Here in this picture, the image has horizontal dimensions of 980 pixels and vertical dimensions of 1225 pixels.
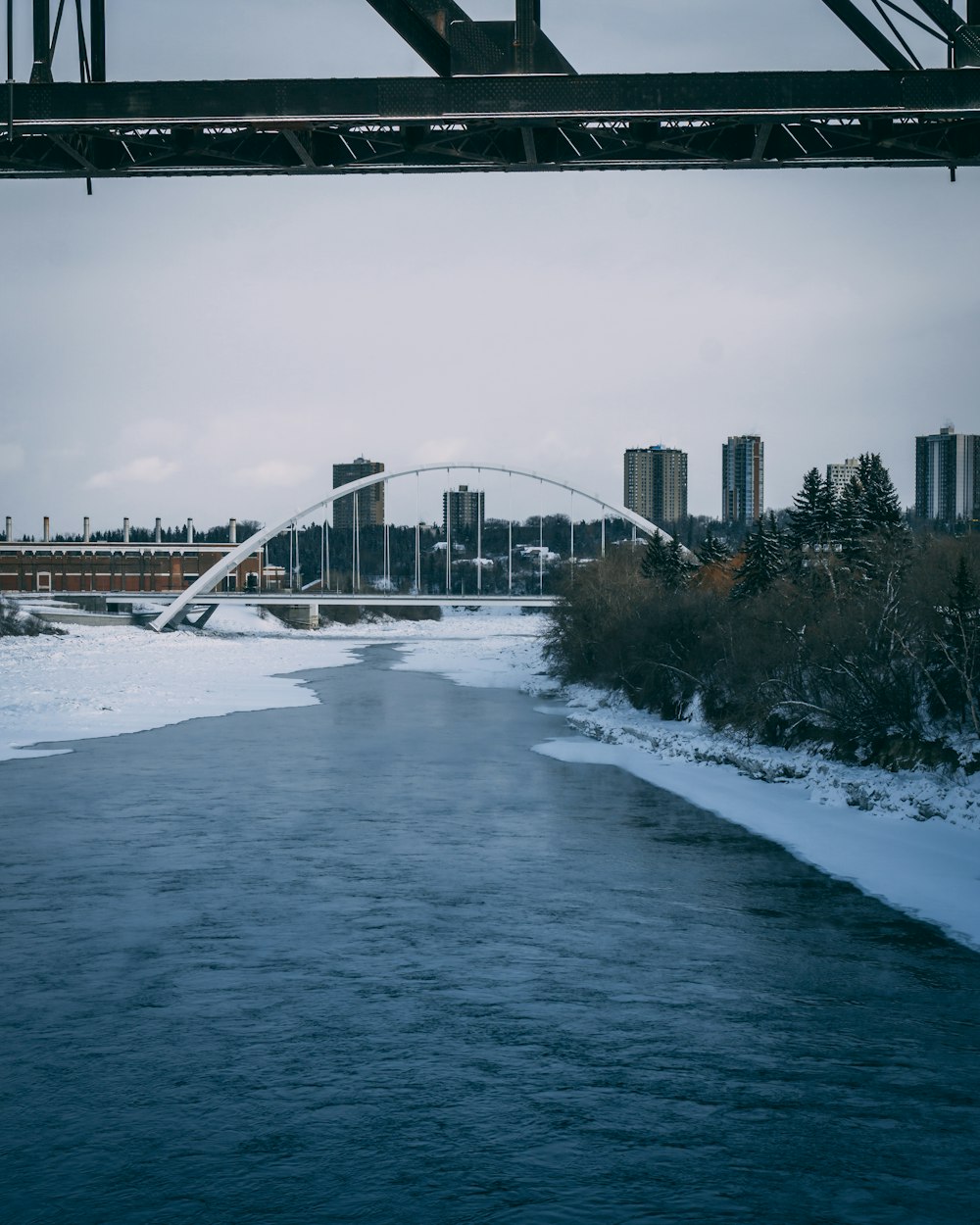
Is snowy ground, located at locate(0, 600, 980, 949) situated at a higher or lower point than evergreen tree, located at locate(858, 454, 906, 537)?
lower

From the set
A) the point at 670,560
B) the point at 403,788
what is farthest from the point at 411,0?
the point at 670,560

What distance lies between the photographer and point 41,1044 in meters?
A: 8.80

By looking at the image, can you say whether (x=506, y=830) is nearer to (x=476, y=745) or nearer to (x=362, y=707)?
(x=476, y=745)

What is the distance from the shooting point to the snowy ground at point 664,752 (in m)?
16.0

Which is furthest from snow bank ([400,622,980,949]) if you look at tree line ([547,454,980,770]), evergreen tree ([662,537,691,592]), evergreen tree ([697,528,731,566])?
evergreen tree ([697,528,731,566])

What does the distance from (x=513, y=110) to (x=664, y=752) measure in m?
20.8

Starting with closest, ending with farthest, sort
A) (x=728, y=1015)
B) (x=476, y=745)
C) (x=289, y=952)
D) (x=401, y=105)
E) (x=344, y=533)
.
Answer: (x=401, y=105), (x=728, y=1015), (x=289, y=952), (x=476, y=745), (x=344, y=533)

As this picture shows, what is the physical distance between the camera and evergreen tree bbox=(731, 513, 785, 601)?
1531 inches

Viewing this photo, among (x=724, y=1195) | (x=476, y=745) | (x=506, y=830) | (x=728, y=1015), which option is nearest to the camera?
(x=724, y=1195)

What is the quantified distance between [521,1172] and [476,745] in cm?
2283

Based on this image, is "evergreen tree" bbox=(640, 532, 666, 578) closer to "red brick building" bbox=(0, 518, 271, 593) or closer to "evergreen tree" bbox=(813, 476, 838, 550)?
"evergreen tree" bbox=(813, 476, 838, 550)

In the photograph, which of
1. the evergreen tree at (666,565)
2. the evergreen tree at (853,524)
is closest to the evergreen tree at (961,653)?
the evergreen tree at (853,524)

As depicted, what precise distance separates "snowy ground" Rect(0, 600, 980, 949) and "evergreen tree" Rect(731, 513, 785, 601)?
5127 millimetres

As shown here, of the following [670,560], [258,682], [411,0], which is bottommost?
[258,682]
